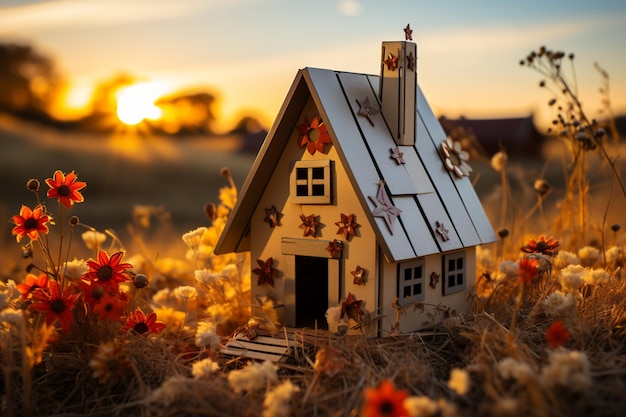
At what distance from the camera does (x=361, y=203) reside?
3.94m

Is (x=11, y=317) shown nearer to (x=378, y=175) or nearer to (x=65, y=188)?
(x=65, y=188)

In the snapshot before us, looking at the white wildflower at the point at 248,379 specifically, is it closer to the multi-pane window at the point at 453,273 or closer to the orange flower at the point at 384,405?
the orange flower at the point at 384,405

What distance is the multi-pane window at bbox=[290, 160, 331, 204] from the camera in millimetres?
4164

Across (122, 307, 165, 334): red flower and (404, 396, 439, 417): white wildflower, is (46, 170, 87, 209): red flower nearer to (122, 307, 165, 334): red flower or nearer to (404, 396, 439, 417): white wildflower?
(122, 307, 165, 334): red flower

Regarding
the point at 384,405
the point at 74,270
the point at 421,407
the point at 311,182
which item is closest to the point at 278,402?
the point at 384,405

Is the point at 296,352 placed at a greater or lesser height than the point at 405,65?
lesser

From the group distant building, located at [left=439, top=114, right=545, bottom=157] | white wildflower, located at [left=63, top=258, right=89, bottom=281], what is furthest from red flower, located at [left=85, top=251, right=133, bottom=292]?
distant building, located at [left=439, top=114, right=545, bottom=157]

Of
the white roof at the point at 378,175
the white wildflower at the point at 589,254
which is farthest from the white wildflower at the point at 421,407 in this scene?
the white wildflower at the point at 589,254

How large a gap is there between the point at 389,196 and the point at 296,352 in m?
1.04

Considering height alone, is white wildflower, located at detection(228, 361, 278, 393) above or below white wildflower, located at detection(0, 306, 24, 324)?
below

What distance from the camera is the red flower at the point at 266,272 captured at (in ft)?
14.8

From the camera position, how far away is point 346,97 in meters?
4.29

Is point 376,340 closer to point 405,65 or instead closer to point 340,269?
point 340,269

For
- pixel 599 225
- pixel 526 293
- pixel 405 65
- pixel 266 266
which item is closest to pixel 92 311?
pixel 266 266
